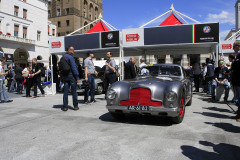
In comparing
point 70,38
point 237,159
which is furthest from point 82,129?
point 70,38

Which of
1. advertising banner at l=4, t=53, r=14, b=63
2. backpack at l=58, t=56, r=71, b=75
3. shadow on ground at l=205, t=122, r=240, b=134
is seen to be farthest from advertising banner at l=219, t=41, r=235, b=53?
advertising banner at l=4, t=53, r=14, b=63

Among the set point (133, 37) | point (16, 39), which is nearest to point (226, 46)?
point (133, 37)

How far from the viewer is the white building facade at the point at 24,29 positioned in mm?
29828

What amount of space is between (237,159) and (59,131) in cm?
291

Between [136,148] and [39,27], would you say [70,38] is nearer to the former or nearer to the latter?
[136,148]

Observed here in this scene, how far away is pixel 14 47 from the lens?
3103 centimetres

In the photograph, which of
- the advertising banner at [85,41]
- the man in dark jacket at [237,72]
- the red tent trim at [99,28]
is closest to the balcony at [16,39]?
the red tent trim at [99,28]

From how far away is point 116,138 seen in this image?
138 inches

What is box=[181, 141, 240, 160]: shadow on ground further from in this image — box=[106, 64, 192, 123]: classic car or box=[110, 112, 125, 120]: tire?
box=[110, 112, 125, 120]: tire

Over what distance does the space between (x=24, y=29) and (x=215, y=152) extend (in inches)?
1419

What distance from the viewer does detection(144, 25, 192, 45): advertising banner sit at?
30.3 feet

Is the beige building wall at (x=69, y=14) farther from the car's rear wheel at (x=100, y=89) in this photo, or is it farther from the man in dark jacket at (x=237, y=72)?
the man in dark jacket at (x=237, y=72)

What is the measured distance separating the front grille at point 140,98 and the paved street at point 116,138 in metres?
0.46

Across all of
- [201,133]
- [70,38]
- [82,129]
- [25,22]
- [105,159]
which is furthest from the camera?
[25,22]
